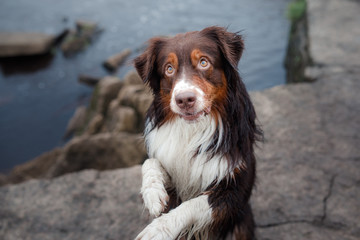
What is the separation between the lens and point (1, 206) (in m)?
3.51

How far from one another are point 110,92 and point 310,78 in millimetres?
3700

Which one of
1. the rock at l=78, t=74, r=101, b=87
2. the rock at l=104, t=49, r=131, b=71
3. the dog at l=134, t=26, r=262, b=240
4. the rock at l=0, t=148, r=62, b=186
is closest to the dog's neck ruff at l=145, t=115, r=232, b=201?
the dog at l=134, t=26, r=262, b=240

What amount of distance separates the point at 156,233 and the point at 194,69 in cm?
102

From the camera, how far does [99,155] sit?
473cm

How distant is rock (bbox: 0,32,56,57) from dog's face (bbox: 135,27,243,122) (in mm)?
8326

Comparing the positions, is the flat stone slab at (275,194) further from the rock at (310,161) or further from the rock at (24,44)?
the rock at (24,44)

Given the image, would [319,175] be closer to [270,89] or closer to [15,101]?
[270,89]

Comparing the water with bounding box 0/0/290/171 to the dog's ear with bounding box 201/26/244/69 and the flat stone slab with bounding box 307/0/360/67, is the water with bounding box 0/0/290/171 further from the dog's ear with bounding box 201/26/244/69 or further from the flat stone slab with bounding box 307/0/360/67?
the dog's ear with bounding box 201/26/244/69

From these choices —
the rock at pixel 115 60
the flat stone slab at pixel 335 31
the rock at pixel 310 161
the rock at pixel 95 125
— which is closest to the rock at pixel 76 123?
the rock at pixel 95 125

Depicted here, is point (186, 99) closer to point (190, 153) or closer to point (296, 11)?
point (190, 153)

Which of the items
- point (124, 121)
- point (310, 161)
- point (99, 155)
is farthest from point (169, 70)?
point (124, 121)

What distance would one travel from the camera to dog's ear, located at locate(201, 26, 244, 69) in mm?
2234

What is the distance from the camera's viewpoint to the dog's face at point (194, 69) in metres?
2.12

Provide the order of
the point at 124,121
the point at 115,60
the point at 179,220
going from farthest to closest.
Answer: the point at 115,60 → the point at 124,121 → the point at 179,220
